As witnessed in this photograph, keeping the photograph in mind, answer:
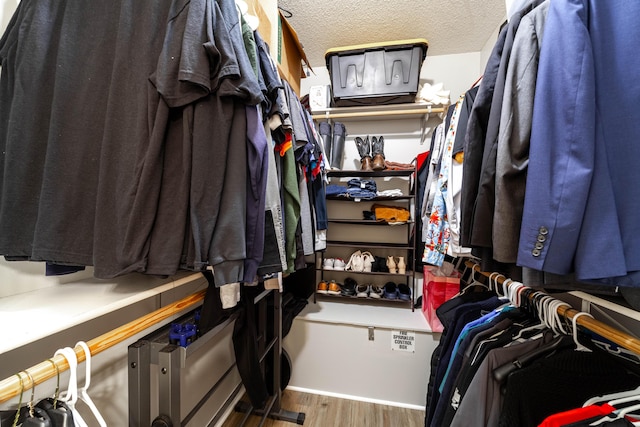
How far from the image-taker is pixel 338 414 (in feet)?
4.97

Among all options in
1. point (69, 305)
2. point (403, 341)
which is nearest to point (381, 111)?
point (403, 341)

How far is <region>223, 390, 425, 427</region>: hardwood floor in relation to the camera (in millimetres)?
1447

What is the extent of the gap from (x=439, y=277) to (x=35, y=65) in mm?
2039

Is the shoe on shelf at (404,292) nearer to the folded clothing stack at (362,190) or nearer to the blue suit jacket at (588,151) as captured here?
the folded clothing stack at (362,190)

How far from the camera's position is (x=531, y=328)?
2.59 ft

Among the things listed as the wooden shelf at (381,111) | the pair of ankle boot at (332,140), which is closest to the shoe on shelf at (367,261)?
the pair of ankle boot at (332,140)

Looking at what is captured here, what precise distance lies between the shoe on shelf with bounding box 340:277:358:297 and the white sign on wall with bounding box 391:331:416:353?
0.45 meters

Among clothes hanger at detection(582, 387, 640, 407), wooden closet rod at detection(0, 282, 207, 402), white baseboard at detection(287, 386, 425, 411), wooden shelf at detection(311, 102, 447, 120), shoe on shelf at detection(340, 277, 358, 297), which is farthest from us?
shoe on shelf at detection(340, 277, 358, 297)

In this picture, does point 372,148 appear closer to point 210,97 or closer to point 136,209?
point 210,97

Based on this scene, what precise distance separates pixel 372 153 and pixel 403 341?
4.50ft

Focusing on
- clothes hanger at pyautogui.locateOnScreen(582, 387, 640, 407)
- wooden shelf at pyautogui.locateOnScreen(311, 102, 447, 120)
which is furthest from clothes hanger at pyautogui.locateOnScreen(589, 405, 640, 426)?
wooden shelf at pyautogui.locateOnScreen(311, 102, 447, 120)

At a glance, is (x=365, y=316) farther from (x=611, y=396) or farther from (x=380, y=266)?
(x=611, y=396)

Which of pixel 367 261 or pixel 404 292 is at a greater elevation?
pixel 367 261

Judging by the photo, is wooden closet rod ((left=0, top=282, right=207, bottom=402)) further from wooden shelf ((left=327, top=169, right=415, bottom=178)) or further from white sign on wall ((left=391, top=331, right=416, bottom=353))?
wooden shelf ((left=327, top=169, right=415, bottom=178))
